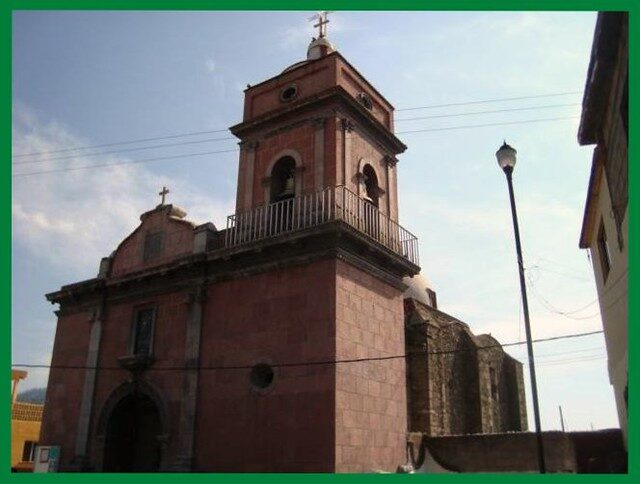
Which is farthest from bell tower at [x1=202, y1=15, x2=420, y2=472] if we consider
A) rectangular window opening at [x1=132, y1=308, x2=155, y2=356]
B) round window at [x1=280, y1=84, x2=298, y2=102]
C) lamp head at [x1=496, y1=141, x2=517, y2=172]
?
lamp head at [x1=496, y1=141, x2=517, y2=172]

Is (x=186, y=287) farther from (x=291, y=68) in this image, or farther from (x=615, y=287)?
(x=615, y=287)

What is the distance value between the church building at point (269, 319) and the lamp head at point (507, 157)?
13.5 feet

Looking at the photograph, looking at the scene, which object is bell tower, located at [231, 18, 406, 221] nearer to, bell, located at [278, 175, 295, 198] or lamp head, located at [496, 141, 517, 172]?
bell, located at [278, 175, 295, 198]

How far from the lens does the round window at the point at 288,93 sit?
695 inches

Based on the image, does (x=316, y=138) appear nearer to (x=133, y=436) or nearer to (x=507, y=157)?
(x=507, y=157)

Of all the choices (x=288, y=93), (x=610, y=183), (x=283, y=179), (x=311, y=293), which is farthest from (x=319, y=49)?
(x=610, y=183)

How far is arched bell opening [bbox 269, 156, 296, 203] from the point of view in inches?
662

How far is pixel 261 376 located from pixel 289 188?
5.53 meters

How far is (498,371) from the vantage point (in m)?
25.2

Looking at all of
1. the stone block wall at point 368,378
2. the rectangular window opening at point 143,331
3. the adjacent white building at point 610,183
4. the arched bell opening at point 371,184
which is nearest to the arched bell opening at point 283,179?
the arched bell opening at point 371,184

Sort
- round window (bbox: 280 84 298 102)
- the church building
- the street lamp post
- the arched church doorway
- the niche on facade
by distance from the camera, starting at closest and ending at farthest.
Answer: the street lamp post
the church building
the arched church doorway
the niche on facade
round window (bbox: 280 84 298 102)

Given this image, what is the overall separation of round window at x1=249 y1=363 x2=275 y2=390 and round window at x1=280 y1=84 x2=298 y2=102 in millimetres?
8086

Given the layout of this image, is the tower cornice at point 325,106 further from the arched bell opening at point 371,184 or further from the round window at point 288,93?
the arched bell opening at point 371,184

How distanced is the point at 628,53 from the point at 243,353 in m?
10.5
